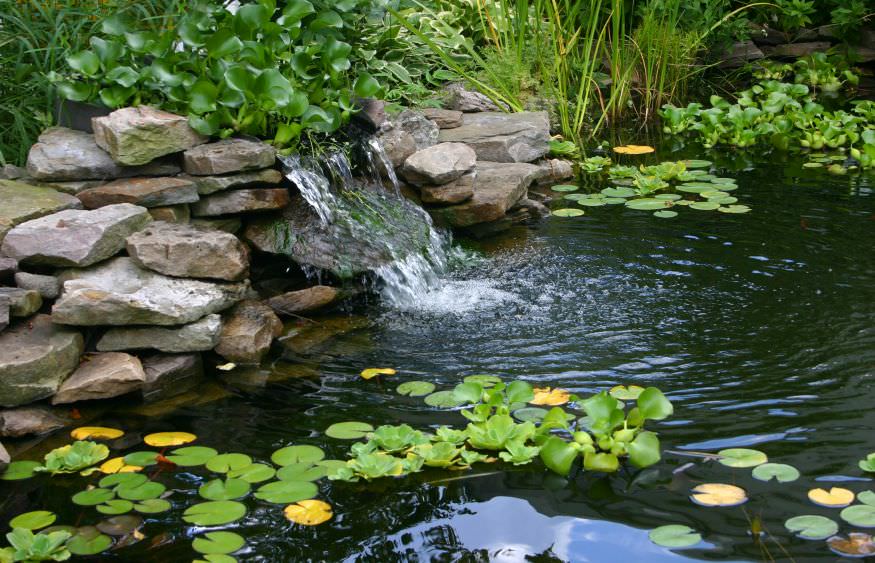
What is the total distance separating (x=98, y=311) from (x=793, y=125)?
5120mm

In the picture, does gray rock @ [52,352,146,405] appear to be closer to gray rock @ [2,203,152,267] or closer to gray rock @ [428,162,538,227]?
gray rock @ [2,203,152,267]

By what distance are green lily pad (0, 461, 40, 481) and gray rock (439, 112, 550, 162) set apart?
128 inches

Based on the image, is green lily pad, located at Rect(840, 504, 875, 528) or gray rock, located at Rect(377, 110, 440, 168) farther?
gray rock, located at Rect(377, 110, 440, 168)

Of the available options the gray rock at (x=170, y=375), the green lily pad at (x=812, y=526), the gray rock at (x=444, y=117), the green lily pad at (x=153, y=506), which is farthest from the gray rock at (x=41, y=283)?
the gray rock at (x=444, y=117)

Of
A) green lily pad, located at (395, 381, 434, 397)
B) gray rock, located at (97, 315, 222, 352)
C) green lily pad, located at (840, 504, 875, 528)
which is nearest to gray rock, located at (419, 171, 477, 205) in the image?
gray rock, located at (97, 315, 222, 352)

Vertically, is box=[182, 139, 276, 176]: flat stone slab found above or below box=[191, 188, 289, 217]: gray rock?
above

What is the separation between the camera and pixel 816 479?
2.47 metres

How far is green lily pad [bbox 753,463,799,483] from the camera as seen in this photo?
2465 millimetres

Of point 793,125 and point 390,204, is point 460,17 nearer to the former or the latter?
point 793,125

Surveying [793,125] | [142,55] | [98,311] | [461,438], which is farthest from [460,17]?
[461,438]

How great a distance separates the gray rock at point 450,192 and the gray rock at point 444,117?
97cm

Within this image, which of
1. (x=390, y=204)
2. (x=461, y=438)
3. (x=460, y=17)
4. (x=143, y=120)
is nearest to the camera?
(x=461, y=438)

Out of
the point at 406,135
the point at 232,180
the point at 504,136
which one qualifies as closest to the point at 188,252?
the point at 232,180

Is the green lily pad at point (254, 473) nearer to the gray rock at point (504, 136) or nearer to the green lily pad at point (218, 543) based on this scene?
the green lily pad at point (218, 543)
